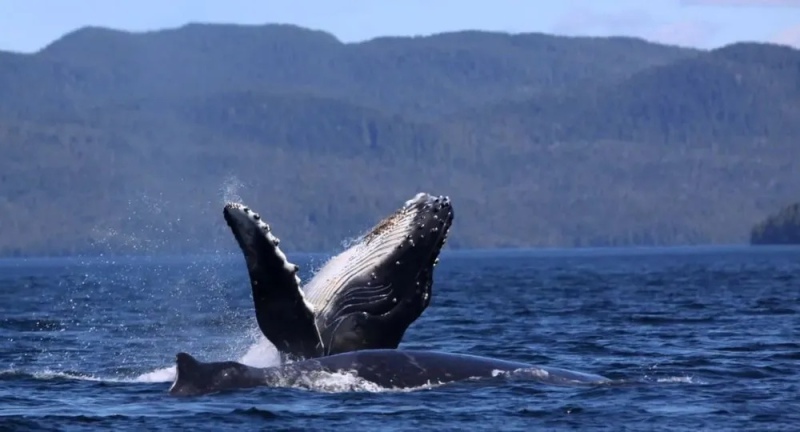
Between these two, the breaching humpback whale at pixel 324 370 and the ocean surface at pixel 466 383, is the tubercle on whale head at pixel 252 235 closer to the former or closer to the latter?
the breaching humpback whale at pixel 324 370

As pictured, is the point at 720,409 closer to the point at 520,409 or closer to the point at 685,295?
the point at 520,409

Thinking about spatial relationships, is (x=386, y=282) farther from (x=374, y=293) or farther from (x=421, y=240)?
(x=421, y=240)

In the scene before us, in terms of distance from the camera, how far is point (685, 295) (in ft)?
145

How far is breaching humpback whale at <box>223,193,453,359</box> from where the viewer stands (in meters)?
14.1

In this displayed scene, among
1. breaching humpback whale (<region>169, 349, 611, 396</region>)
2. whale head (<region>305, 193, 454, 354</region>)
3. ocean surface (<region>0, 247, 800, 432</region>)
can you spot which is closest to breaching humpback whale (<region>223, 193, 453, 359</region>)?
whale head (<region>305, 193, 454, 354</region>)

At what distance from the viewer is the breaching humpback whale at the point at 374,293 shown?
46.2 ft

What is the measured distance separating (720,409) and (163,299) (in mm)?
33932

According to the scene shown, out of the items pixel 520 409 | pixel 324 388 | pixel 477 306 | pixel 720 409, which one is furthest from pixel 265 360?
pixel 477 306

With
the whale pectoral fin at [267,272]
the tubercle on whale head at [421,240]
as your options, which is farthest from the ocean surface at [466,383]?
the tubercle on whale head at [421,240]

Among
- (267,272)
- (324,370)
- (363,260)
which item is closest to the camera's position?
(267,272)

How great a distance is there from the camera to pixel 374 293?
14164 millimetres

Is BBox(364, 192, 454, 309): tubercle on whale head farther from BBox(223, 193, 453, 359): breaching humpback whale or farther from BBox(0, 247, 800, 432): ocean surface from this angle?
BBox(0, 247, 800, 432): ocean surface

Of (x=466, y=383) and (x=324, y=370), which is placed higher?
(x=324, y=370)

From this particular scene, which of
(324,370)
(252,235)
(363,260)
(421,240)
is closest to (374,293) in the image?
(363,260)
